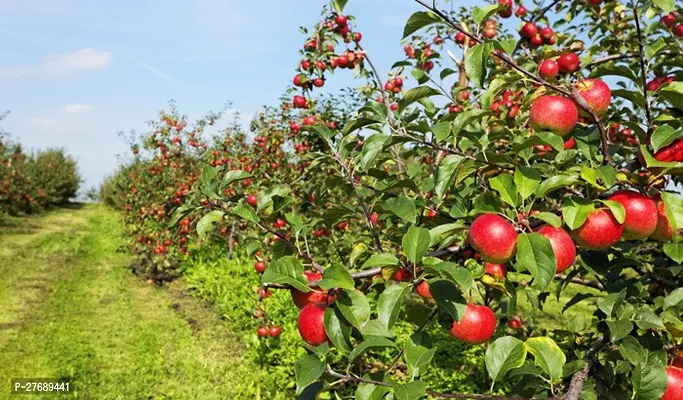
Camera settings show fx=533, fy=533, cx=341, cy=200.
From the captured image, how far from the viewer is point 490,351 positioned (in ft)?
4.19

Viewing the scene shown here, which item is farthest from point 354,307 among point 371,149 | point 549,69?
point 549,69

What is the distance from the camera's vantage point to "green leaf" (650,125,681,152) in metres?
1.25

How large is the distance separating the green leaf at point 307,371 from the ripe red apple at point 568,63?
1.16 metres

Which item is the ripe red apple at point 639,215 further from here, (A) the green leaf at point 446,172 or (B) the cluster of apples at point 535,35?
(B) the cluster of apples at point 535,35

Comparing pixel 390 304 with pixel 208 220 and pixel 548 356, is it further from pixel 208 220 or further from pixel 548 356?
pixel 208 220

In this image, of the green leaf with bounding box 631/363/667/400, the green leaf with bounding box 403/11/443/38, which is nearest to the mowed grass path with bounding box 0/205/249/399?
the green leaf with bounding box 631/363/667/400

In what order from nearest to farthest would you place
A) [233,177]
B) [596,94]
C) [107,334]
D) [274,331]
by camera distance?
[596,94]
[233,177]
[274,331]
[107,334]

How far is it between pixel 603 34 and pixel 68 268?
27.5 feet

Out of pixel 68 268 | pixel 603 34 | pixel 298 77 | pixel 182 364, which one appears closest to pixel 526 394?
pixel 298 77

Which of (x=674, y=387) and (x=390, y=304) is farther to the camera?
(x=674, y=387)

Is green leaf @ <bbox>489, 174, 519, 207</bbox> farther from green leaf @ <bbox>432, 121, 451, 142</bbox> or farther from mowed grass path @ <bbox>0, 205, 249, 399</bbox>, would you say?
mowed grass path @ <bbox>0, 205, 249, 399</bbox>

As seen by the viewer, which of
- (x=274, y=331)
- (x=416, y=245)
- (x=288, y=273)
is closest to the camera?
(x=416, y=245)

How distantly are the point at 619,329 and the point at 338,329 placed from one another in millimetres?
728

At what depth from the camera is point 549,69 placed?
5.22 feet
